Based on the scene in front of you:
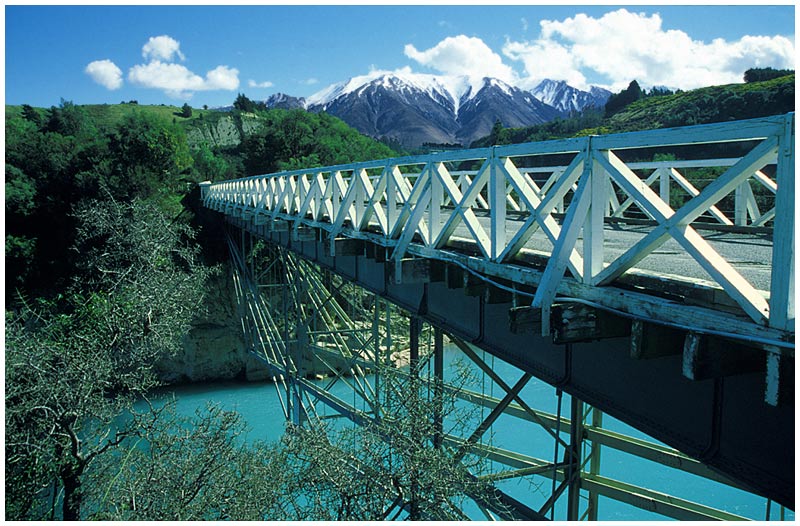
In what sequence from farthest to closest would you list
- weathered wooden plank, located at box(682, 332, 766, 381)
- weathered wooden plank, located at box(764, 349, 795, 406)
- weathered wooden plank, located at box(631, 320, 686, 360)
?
1. weathered wooden plank, located at box(631, 320, 686, 360)
2. weathered wooden plank, located at box(682, 332, 766, 381)
3. weathered wooden plank, located at box(764, 349, 795, 406)

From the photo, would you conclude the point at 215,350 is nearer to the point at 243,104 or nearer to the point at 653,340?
the point at 653,340

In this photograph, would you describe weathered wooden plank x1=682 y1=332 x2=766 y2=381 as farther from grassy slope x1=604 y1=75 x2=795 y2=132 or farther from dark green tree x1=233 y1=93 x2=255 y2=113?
dark green tree x1=233 y1=93 x2=255 y2=113

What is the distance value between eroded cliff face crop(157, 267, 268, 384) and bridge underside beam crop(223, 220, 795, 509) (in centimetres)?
1941

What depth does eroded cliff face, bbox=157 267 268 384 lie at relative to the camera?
2198 centimetres

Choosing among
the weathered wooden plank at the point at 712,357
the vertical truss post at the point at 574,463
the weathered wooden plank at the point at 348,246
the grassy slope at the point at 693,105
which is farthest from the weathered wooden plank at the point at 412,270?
the grassy slope at the point at 693,105

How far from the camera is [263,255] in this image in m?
23.3

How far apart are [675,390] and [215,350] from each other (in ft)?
70.1

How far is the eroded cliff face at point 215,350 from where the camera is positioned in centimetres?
2198

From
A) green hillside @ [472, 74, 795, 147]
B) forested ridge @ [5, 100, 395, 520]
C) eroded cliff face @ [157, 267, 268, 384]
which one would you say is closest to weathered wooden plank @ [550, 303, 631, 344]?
forested ridge @ [5, 100, 395, 520]

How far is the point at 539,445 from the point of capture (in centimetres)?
1598

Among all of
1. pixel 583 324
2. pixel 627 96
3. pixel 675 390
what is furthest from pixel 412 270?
pixel 627 96

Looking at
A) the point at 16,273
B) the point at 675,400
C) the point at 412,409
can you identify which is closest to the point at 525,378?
the point at 412,409

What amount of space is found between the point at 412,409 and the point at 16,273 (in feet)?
69.2

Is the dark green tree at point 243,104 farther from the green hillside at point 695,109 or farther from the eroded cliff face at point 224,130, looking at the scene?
the green hillside at point 695,109
